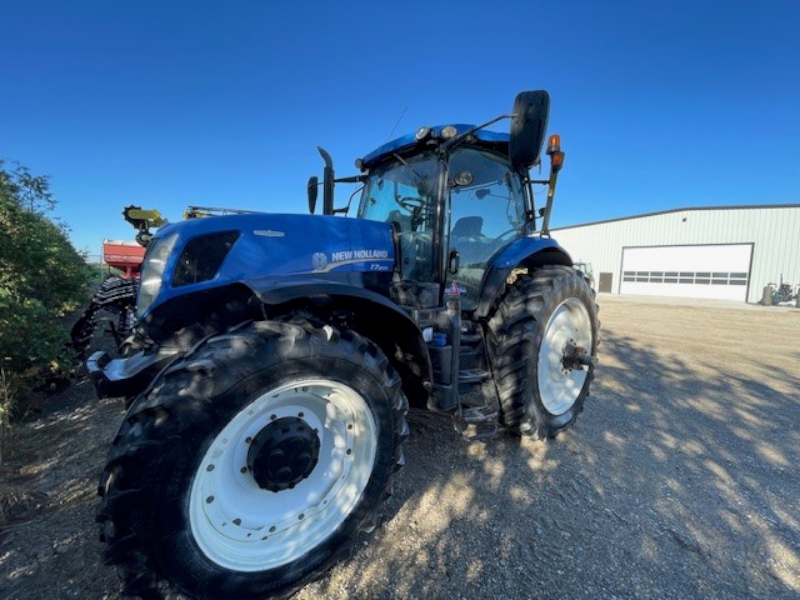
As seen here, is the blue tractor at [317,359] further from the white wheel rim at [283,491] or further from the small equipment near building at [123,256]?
the small equipment near building at [123,256]

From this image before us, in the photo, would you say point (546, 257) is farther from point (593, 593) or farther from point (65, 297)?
point (65, 297)

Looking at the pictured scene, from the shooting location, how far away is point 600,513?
2338mm

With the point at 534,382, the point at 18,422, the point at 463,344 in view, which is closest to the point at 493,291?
the point at 463,344

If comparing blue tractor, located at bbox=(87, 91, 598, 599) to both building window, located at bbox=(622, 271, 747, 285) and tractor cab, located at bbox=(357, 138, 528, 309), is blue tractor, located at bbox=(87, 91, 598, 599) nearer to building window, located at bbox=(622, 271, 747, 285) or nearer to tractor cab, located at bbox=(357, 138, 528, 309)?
tractor cab, located at bbox=(357, 138, 528, 309)

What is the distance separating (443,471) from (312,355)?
5.07 feet

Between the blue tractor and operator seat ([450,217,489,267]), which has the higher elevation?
operator seat ([450,217,489,267])

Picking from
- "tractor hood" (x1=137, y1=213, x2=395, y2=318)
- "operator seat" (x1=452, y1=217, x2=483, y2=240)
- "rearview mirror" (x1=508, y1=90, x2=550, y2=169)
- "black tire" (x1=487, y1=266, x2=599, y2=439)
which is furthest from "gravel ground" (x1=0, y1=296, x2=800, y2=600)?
"rearview mirror" (x1=508, y1=90, x2=550, y2=169)

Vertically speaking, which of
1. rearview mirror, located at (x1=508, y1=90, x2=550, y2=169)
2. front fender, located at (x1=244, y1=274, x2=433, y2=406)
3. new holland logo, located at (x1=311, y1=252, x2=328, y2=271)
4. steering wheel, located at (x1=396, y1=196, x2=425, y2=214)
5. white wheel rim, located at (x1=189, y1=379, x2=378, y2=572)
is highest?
rearview mirror, located at (x1=508, y1=90, x2=550, y2=169)

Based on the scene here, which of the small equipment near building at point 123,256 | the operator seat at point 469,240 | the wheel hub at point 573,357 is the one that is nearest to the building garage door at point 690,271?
the wheel hub at point 573,357

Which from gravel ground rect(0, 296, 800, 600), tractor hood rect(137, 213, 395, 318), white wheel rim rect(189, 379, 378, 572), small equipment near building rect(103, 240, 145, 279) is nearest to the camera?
white wheel rim rect(189, 379, 378, 572)

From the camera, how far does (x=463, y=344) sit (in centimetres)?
301

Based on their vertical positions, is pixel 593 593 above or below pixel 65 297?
below

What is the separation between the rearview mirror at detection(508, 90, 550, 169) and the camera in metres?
2.27

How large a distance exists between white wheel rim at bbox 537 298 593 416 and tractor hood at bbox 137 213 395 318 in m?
1.88
